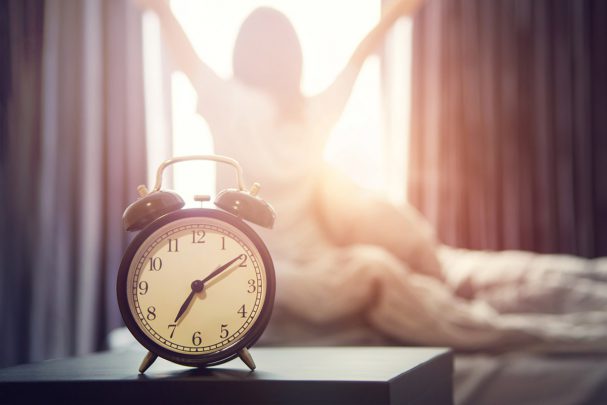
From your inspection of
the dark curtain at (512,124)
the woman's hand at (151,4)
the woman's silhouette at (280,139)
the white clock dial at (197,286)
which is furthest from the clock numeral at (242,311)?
the dark curtain at (512,124)

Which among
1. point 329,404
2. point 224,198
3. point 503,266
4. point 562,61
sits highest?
point 562,61

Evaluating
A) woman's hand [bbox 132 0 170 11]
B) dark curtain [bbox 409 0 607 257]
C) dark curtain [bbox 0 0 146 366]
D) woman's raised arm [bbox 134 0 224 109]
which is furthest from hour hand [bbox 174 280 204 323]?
dark curtain [bbox 409 0 607 257]

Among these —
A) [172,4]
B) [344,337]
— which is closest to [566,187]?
[172,4]

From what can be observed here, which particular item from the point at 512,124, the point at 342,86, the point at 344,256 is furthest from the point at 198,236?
the point at 512,124

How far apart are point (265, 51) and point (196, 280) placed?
1908mm

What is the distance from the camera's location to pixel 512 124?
385 centimetres

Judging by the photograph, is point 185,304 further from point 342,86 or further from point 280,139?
point 342,86

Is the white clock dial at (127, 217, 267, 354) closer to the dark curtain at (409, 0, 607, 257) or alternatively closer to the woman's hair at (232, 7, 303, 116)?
the woman's hair at (232, 7, 303, 116)

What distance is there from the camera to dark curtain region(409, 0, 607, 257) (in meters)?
3.79

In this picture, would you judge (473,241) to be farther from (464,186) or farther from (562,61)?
(562,61)

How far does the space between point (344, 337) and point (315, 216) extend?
35.1 inches

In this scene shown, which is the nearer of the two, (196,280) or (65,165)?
(196,280)

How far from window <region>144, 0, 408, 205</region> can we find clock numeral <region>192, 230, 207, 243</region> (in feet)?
6.46

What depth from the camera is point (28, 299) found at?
82.1 inches
